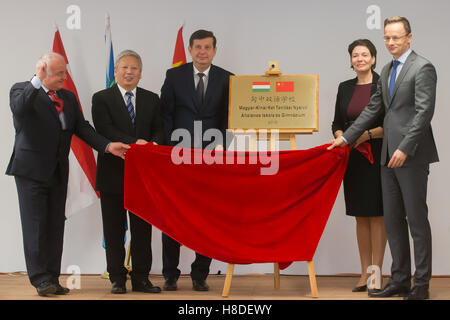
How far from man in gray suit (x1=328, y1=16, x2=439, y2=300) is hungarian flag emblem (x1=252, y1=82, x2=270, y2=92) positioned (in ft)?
2.01

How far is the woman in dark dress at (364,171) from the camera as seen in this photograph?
3416 mm

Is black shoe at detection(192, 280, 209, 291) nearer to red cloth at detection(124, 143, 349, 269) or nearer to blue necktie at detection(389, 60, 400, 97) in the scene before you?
red cloth at detection(124, 143, 349, 269)

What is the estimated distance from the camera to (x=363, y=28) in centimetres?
434

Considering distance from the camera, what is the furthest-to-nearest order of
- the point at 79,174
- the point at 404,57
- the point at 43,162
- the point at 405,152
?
A: the point at 79,174
the point at 43,162
the point at 404,57
the point at 405,152

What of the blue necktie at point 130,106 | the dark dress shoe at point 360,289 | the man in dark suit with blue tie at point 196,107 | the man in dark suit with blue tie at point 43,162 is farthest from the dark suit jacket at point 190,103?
the dark dress shoe at point 360,289

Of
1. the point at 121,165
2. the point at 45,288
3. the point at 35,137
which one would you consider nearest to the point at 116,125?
the point at 121,165

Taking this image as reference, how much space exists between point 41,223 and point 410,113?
7.44ft

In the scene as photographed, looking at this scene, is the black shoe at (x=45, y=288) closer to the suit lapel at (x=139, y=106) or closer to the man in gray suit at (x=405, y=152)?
the suit lapel at (x=139, y=106)

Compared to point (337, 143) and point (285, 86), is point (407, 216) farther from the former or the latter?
point (285, 86)

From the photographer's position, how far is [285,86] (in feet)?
11.6

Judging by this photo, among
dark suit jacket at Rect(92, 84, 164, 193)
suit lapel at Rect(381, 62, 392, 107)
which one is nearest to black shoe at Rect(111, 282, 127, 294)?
dark suit jacket at Rect(92, 84, 164, 193)

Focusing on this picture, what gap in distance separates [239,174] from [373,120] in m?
0.89

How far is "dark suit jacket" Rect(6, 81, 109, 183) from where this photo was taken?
324 centimetres
